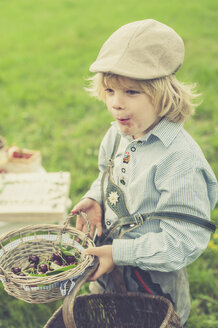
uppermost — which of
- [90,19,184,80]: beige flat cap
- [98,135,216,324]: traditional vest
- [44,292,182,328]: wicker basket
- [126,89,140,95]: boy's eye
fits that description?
[90,19,184,80]: beige flat cap

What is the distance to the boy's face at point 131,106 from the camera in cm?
179

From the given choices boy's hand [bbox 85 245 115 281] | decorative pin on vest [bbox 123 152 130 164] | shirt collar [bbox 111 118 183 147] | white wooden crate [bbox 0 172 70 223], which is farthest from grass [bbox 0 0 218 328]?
shirt collar [bbox 111 118 183 147]

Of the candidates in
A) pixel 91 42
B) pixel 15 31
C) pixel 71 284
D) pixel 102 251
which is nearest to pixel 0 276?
pixel 71 284

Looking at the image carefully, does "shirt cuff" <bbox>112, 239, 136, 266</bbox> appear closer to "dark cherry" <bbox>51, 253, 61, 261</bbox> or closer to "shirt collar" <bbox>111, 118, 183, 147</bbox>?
"dark cherry" <bbox>51, 253, 61, 261</bbox>

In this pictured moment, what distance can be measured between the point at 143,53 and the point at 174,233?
0.78 m

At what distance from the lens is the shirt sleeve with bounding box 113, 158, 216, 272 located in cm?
182

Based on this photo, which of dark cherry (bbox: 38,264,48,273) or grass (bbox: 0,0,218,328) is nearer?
dark cherry (bbox: 38,264,48,273)

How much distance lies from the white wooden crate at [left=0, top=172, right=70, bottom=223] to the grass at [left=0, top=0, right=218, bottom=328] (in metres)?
0.53

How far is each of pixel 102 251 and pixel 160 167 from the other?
0.46m

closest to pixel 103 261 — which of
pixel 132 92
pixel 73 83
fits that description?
pixel 132 92

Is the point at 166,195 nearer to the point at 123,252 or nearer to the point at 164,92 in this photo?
the point at 123,252

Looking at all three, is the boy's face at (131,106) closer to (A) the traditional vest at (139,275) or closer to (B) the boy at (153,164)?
(B) the boy at (153,164)

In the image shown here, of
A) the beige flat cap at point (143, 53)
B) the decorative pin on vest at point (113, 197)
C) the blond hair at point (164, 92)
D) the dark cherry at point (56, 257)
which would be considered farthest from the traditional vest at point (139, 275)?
the beige flat cap at point (143, 53)

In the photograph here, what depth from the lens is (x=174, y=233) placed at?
6.06 feet
